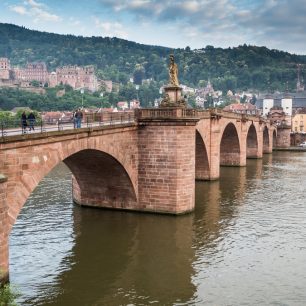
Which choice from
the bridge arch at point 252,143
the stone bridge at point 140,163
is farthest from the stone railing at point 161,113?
the bridge arch at point 252,143

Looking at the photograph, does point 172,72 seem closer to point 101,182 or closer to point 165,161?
point 165,161

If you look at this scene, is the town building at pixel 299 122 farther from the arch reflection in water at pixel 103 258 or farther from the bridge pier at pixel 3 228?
the bridge pier at pixel 3 228

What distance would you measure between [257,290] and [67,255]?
9.51 meters

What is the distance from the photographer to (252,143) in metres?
73.1

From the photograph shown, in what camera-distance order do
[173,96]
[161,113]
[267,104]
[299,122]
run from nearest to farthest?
[161,113]
[173,96]
[299,122]
[267,104]

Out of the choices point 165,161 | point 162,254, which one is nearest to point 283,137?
point 165,161

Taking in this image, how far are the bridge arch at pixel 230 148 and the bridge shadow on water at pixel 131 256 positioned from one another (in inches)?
921

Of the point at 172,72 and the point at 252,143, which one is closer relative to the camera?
the point at 172,72

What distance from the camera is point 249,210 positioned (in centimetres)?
3297

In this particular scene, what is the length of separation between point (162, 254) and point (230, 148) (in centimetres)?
3810

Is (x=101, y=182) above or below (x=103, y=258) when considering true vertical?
above

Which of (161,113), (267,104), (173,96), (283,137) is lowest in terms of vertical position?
(283,137)

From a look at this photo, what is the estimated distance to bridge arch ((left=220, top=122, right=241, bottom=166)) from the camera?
58219 mm

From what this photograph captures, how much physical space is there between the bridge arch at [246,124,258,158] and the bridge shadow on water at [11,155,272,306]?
37.8 meters
